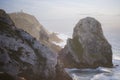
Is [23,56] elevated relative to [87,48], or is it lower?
lower

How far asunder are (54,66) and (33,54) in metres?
4.26

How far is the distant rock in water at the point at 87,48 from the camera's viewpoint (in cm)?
6362

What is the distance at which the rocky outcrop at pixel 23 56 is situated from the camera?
93.0 ft

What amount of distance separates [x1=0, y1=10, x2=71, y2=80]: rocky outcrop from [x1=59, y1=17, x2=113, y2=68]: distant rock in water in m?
29.2

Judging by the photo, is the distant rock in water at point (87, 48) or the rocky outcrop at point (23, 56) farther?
the distant rock in water at point (87, 48)

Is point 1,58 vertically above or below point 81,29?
below

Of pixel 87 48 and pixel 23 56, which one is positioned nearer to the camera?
pixel 23 56

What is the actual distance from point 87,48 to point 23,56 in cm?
3714

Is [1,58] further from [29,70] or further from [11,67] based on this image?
[29,70]

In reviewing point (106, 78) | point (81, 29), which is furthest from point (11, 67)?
point (81, 29)

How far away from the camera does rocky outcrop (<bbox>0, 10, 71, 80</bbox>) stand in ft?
93.0

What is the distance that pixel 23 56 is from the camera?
1241 inches

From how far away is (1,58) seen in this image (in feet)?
87.6

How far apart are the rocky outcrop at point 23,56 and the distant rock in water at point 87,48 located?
95.6 ft
